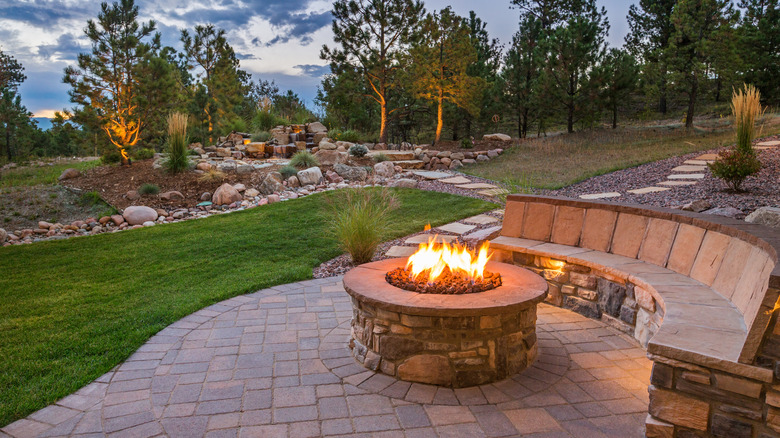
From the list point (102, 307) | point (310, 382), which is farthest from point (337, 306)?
point (102, 307)

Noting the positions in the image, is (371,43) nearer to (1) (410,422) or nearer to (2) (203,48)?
(2) (203,48)

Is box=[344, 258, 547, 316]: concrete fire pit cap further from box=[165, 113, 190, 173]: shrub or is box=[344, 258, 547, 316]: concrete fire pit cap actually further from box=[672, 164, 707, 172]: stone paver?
box=[165, 113, 190, 173]: shrub

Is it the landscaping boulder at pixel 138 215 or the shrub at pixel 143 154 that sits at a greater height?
the shrub at pixel 143 154

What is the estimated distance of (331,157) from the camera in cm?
1184

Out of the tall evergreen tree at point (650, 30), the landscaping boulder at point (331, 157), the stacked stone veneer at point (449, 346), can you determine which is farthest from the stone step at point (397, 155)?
the tall evergreen tree at point (650, 30)

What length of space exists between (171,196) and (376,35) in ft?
31.5

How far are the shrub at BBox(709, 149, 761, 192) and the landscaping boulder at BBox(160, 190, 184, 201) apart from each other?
8.97m

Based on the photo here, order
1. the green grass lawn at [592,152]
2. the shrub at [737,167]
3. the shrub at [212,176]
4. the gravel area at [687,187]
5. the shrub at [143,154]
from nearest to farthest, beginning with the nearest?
the gravel area at [687,187] < the shrub at [737,167] < the green grass lawn at [592,152] < the shrub at [212,176] < the shrub at [143,154]

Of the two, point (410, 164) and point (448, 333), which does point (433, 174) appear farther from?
point (448, 333)

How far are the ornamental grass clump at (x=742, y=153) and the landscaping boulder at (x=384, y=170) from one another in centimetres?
675

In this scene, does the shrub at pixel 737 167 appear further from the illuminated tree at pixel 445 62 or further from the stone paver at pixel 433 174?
the illuminated tree at pixel 445 62

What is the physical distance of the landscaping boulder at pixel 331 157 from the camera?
1160 cm

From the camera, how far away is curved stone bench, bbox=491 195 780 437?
174cm

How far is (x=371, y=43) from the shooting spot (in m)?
15.4
